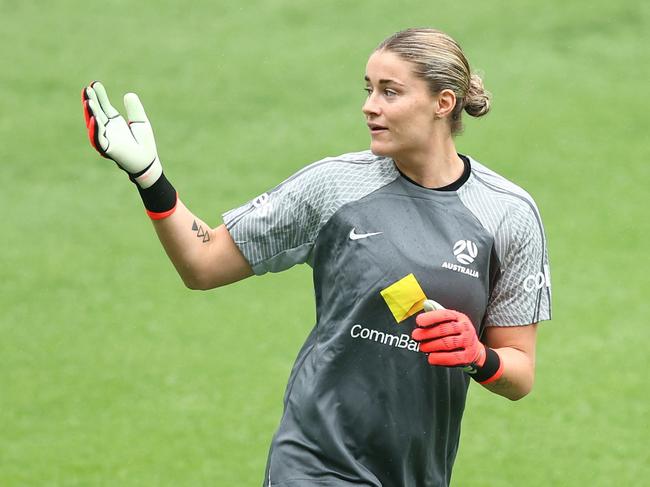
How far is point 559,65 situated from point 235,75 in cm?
341

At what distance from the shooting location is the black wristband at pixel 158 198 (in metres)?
4.09

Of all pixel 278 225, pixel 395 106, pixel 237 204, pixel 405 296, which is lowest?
pixel 405 296

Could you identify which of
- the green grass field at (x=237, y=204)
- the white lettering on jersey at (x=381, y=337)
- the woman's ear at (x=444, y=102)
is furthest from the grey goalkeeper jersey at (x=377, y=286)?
the green grass field at (x=237, y=204)

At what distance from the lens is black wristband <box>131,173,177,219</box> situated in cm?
409

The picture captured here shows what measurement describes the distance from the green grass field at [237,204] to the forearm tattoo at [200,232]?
3.37 metres

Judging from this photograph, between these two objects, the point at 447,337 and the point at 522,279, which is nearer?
the point at 447,337

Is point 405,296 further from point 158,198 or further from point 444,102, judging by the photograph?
point 158,198

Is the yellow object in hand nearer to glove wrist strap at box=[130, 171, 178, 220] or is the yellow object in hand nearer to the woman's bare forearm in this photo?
the woman's bare forearm

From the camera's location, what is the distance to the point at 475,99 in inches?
173

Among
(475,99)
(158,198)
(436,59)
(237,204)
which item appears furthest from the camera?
(237,204)

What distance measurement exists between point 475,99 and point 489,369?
91 centimetres

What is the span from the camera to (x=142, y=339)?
30.2ft

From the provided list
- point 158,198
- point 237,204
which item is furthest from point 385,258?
point 237,204

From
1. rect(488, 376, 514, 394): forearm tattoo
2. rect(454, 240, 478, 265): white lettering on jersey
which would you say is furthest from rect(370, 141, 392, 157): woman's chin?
rect(488, 376, 514, 394): forearm tattoo
